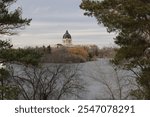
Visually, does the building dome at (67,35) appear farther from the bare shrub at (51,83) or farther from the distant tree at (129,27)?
the distant tree at (129,27)

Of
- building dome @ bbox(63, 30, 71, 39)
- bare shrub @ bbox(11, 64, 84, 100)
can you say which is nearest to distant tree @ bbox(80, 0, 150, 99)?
bare shrub @ bbox(11, 64, 84, 100)

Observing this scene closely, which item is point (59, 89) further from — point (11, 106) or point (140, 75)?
point (11, 106)

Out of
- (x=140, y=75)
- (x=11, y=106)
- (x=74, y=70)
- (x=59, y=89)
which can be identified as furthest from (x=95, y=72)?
(x=11, y=106)

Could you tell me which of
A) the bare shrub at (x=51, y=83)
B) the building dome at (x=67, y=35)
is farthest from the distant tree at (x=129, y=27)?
the building dome at (x=67, y=35)

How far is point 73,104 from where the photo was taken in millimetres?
8594

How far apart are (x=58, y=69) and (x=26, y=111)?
26980 millimetres

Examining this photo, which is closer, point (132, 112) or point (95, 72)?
point (132, 112)

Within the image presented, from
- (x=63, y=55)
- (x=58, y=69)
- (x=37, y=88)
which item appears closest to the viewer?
(x=37, y=88)

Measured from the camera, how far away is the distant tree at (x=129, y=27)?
1574 cm

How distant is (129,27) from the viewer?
16344mm

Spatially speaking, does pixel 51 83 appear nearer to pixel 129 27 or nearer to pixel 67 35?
pixel 67 35

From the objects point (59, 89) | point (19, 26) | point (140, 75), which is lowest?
point (59, 89)

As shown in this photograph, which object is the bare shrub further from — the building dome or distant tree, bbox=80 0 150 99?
distant tree, bbox=80 0 150 99

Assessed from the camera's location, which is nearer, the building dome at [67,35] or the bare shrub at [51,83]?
the bare shrub at [51,83]
